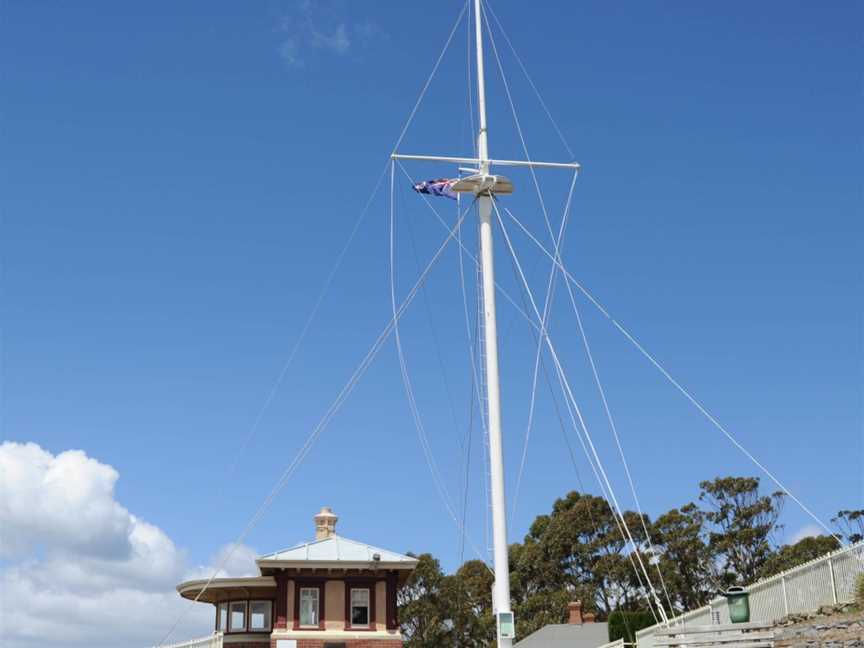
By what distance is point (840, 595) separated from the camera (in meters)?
29.3

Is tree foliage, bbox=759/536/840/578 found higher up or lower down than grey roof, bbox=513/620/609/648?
higher up

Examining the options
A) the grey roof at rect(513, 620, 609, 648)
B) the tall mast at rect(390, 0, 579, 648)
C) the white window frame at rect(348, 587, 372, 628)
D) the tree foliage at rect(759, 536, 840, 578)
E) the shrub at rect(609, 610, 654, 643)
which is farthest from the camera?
the tree foliage at rect(759, 536, 840, 578)

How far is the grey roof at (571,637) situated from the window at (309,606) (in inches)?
670

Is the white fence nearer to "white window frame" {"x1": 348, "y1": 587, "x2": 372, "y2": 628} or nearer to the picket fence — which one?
the picket fence

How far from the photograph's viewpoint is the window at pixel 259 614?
133 feet

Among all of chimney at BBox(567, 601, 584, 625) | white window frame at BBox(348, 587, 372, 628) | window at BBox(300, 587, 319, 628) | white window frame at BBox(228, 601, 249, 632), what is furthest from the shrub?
white window frame at BBox(228, 601, 249, 632)

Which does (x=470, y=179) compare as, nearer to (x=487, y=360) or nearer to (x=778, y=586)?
(x=487, y=360)

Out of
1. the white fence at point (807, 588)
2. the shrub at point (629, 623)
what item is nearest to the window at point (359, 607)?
the white fence at point (807, 588)

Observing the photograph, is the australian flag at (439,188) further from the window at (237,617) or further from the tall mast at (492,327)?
the window at (237,617)

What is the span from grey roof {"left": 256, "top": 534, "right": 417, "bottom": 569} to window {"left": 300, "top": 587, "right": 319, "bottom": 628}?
1.22 metres

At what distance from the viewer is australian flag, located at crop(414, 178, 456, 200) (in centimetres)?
2633

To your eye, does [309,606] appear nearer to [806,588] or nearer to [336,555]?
[336,555]

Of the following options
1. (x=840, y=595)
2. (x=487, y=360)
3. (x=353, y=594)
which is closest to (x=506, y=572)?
→ (x=487, y=360)

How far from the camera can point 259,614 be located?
133 feet
